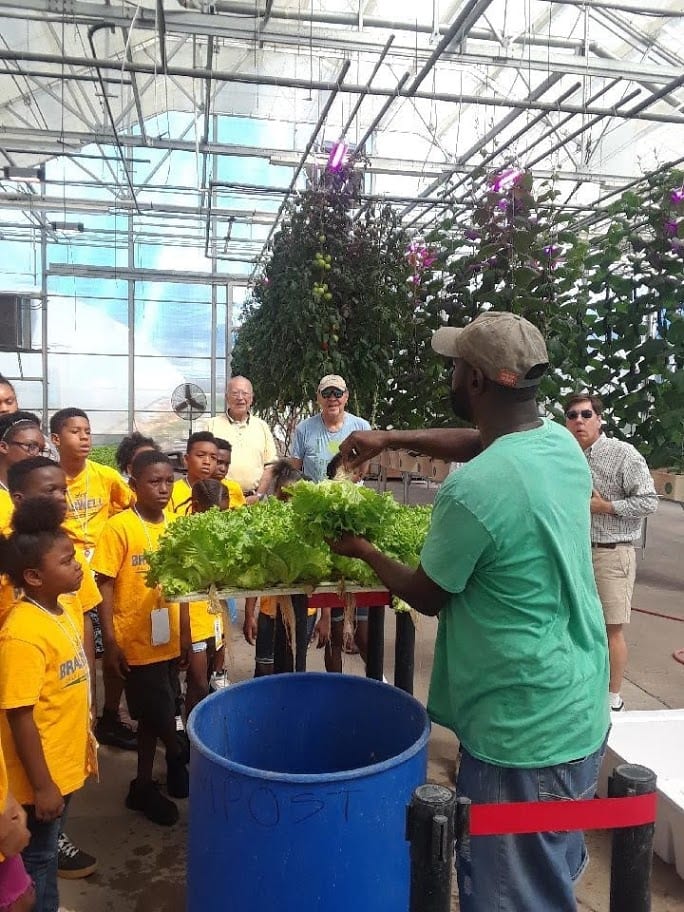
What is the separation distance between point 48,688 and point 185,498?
1.95 metres

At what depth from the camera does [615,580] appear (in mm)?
4203

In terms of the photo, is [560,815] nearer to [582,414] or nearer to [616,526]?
[616,526]

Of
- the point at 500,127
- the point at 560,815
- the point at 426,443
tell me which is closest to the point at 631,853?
the point at 560,815

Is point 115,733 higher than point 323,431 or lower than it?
lower

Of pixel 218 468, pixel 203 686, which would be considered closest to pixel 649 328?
pixel 218 468

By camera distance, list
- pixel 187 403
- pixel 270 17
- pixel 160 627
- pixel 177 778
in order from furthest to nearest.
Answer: pixel 187 403
pixel 270 17
pixel 177 778
pixel 160 627

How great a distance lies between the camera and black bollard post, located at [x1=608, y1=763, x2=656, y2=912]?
1479 mm

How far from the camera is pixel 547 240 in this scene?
18.9 feet

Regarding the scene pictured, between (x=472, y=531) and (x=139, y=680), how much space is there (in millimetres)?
2145

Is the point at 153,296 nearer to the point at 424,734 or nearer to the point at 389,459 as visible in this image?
the point at 389,459

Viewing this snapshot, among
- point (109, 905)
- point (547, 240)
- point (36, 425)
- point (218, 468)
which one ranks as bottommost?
point (109, 905)

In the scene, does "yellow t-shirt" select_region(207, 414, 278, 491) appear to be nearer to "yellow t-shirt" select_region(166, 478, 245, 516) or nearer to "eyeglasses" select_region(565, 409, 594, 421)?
"yellow t-shirt" select_region(166, 478, 245, 516)

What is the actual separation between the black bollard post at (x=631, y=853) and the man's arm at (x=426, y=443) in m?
1.18

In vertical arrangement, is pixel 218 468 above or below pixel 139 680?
above
